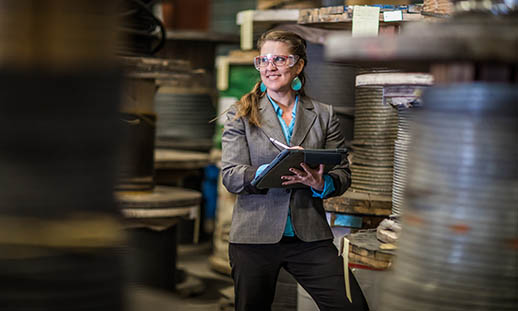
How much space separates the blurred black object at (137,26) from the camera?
4434 millimetres

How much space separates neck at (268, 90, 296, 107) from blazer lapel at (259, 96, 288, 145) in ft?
0.16

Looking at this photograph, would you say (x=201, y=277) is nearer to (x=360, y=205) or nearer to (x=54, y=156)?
(x=360, y=205)

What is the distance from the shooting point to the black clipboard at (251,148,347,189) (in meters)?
2.65

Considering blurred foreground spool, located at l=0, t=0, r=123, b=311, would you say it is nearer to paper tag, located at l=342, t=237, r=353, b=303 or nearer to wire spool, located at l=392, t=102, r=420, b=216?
paper tag, located at l=342, t=237, r=353, b=303

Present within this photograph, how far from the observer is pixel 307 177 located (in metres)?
2.80

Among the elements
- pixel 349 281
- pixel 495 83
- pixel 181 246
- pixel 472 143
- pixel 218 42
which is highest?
pixel 218 42

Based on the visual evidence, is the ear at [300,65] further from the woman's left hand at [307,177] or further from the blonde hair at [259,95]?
the woman's left hand at [307,177]

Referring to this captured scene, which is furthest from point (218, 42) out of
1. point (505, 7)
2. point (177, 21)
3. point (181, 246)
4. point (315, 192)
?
point (505, 7)

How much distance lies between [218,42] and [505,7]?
5.71m

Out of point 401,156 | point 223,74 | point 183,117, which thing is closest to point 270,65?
point 401,156

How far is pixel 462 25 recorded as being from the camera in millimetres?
1330

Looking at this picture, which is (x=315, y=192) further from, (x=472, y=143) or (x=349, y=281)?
(x=472, y=143)

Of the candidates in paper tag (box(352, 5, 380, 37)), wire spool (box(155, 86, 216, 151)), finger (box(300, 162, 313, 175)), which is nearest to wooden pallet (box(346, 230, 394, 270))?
finger (box(300, 162, 313, 175))

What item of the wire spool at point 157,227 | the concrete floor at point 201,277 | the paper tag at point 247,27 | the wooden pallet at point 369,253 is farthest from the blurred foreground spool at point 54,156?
the paper tag at point 247,27
